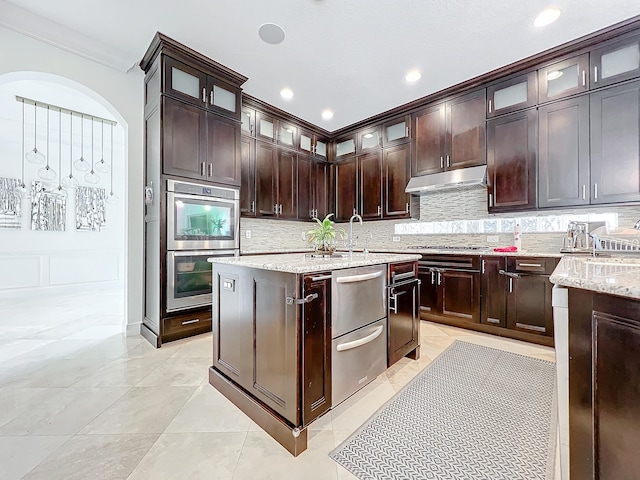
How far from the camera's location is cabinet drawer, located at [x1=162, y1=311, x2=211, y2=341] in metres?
2.74

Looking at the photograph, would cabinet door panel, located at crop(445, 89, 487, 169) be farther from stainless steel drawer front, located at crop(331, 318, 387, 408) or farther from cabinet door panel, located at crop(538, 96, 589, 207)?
stainless steel drawer front, located at crop(331, 318, 387, 408)

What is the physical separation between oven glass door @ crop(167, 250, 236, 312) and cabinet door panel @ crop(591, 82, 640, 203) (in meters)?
4.04

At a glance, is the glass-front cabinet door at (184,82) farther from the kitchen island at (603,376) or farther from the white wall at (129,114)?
the kitchen island at (603,376)

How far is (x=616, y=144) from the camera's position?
2.55 m

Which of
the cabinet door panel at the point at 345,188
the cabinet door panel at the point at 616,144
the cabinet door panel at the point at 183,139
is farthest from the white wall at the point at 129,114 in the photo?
the cabinet door panel at the point at 616,144

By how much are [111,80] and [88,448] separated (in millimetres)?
3405

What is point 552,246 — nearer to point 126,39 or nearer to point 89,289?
point 126,39

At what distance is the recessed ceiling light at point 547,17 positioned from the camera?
2.27 metres

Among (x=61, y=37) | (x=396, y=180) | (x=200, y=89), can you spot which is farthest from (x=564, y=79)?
(x=61, y=37)

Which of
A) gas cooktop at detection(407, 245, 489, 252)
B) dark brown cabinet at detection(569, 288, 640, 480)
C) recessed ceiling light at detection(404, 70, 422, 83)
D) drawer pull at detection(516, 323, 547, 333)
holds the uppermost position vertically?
recessed ceiling light at detection(404, 70, 422, 83)

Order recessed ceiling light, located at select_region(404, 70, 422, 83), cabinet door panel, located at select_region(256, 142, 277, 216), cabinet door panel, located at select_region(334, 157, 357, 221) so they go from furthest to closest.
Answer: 1. cabinet door panel, located at select_region(334, 157, 357, 221)
2. cabinet door panel, located at select_region(256, 142, 277, 216)
3. recessed ceiling light, located at select_region(404, 70, 422, 83)

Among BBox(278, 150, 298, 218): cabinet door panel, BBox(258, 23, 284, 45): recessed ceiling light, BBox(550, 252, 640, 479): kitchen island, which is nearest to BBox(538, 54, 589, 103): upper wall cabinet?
BBox(258, 23, 284, 45): recessed ceiling light

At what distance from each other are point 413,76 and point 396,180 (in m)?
1.42

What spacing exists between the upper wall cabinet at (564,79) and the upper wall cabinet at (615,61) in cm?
6
